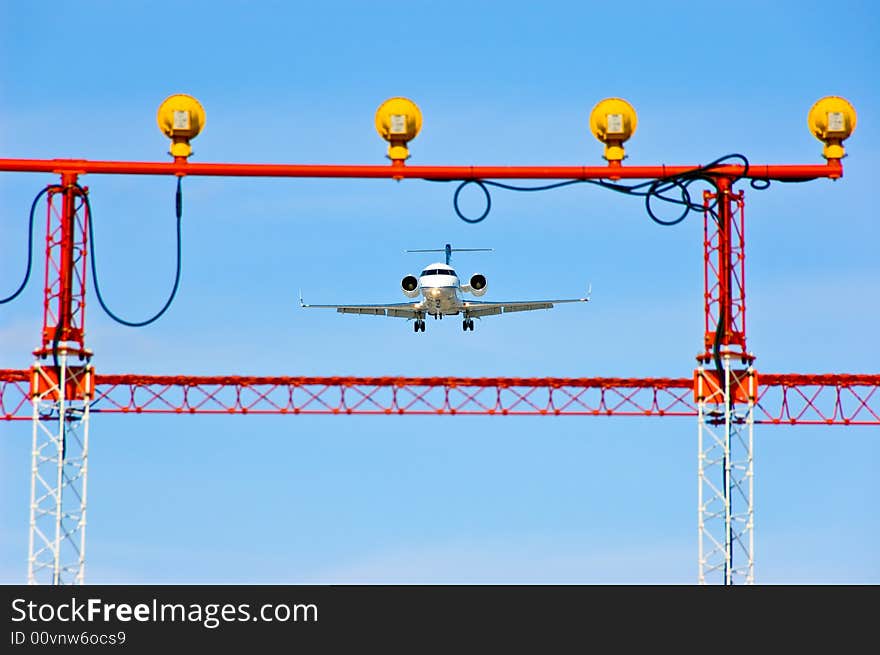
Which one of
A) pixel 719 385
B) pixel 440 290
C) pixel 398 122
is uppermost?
pixel 440 290

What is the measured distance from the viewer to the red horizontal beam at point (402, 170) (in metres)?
46.9

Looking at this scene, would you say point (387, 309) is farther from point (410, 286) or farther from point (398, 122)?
point (398, 122)

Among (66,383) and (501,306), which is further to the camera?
(501,306)

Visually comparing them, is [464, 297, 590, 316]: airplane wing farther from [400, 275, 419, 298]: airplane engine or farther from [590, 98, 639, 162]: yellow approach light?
[590, 98, 639, 162]: yellow approach light

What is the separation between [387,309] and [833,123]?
44655 millimetres

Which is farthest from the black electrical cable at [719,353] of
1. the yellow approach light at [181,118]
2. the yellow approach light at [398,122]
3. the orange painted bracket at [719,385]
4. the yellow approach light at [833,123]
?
the yellow approach light at [181,118]

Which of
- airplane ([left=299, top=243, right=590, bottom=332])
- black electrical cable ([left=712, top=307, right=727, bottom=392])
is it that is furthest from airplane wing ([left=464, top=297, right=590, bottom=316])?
black electrical cable ([left=712, top=307, right=727, bottom=392])

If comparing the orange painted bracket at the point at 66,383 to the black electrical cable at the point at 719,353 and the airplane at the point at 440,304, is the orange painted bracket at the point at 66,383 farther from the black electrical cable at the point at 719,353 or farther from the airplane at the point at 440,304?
the airplane at the point at 440,304

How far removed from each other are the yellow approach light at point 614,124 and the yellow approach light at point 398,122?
392cm

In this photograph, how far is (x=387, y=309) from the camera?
298 feet

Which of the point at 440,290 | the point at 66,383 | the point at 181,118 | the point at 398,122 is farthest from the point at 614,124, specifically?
the point at 440,290

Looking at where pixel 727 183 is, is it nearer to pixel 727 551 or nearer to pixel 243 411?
pixel 727 551

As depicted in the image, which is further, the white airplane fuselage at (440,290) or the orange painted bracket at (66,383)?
the white airplane fuselage at (440,290)
